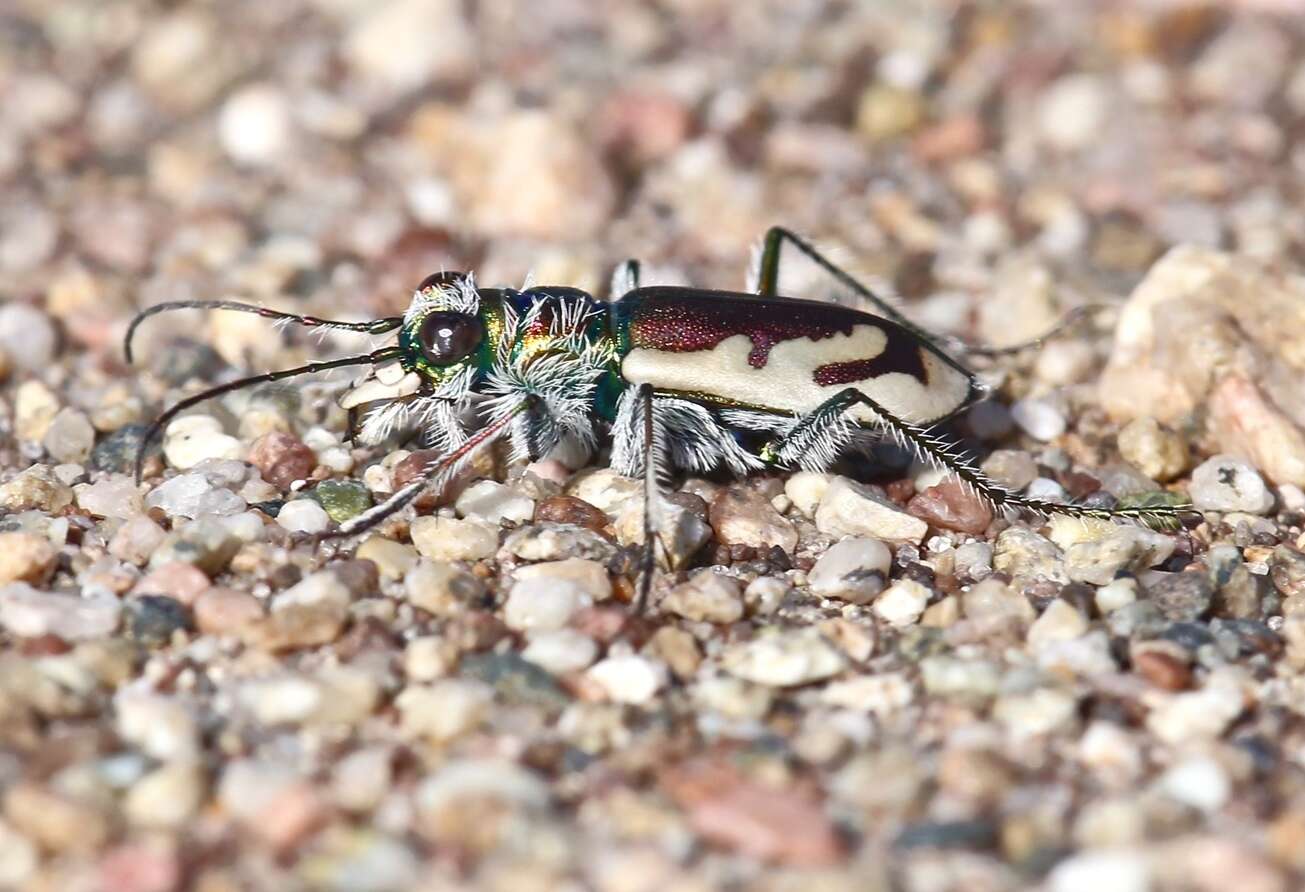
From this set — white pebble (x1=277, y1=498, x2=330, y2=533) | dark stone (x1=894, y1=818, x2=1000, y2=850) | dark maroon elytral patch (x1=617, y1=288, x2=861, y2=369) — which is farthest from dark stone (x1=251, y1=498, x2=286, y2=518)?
dark stone (x1=894, y1=818, x2=1000, y2=850)

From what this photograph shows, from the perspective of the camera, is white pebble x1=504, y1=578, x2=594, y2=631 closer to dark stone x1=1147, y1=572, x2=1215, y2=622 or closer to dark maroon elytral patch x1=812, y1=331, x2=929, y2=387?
dark maroon elytral patch x1=812, y1=331, x2=929, y2=387

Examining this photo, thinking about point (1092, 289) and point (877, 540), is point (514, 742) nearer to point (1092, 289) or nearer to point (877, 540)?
point (877, 540)

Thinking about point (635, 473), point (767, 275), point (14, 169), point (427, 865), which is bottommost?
point (427, 865)

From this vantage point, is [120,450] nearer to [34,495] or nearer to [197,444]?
[197,444]

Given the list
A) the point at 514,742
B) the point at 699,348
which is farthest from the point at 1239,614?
the point at 514,742

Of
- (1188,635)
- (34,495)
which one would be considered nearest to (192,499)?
(34,495)

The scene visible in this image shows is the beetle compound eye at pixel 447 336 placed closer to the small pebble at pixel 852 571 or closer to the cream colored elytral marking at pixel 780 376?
the cream colored elytral marking at pixel 780 376

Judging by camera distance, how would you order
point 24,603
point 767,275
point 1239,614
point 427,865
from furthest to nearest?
point 767,275 < point 1239,614 < point 24,603 < point 427,865
